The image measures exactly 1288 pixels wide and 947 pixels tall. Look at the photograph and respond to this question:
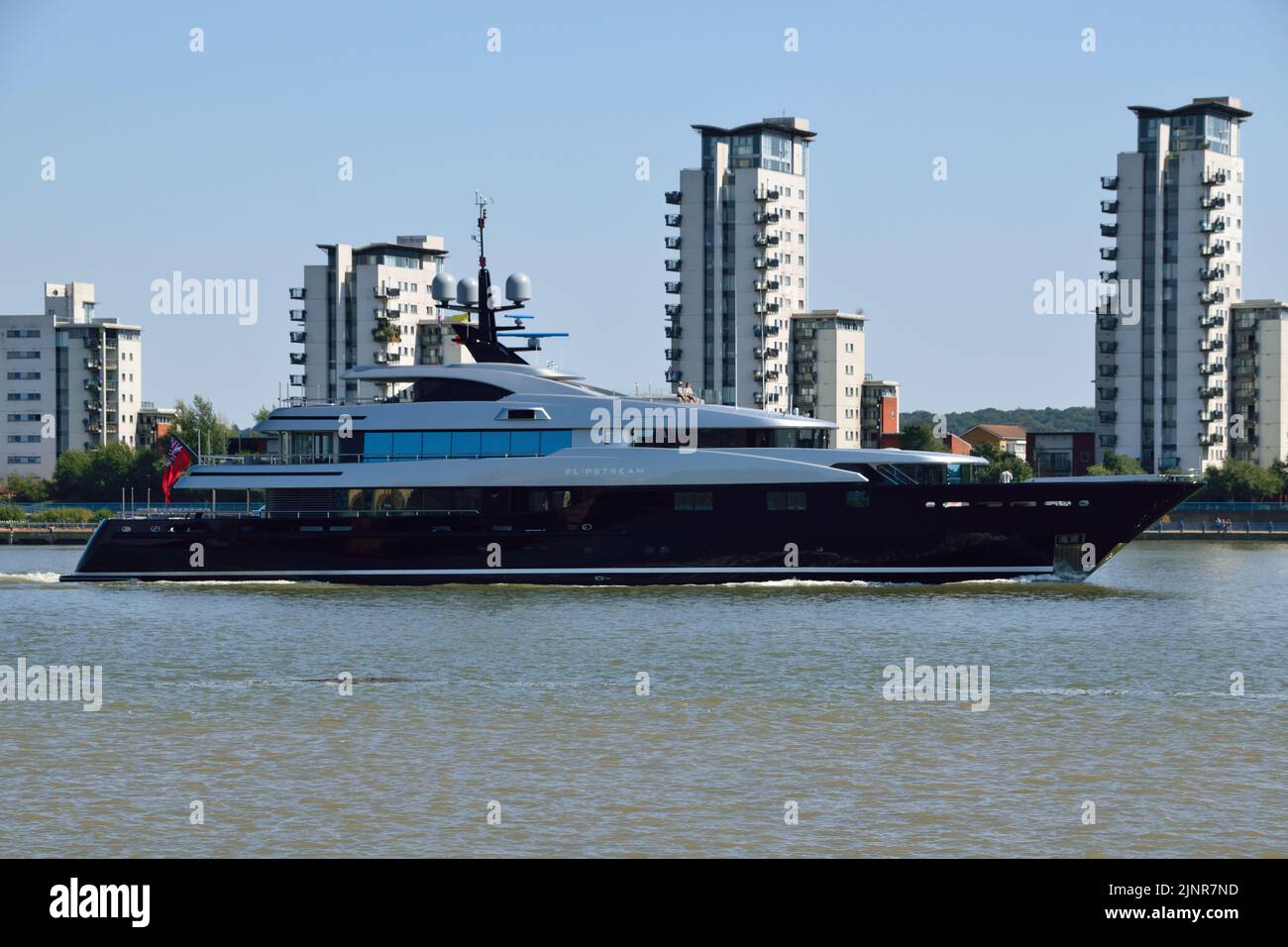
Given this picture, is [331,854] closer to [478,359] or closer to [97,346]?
[478,359]

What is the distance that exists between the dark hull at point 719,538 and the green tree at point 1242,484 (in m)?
63.6

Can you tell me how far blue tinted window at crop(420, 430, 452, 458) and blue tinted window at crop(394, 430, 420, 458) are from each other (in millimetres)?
194

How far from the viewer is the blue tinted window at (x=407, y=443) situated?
46969 millimetres

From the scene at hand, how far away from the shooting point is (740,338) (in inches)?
4877

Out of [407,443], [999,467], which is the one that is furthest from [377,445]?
[999,467]

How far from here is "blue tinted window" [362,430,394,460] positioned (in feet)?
155

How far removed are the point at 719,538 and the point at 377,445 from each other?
10.4 m

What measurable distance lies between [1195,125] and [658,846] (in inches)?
4223

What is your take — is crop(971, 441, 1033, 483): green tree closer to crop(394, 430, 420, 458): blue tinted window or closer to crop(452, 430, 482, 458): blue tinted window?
crop(452, 430, 482, 458): blue tinted window

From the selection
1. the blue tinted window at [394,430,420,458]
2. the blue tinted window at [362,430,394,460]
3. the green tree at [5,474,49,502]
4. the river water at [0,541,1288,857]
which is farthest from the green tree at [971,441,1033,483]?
the green tree at [5,474,49,502]

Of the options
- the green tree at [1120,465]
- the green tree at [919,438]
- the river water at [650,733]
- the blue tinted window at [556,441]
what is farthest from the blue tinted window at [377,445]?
the green tree at [919,438]

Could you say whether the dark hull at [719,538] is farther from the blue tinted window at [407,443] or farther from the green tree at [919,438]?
the green tree at [919,438]

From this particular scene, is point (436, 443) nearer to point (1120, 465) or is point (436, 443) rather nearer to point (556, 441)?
point (556, 441)

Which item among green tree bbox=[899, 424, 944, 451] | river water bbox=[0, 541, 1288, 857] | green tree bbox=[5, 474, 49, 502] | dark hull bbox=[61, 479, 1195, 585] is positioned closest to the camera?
river water bbox=[0, 541, 1288, 857]
